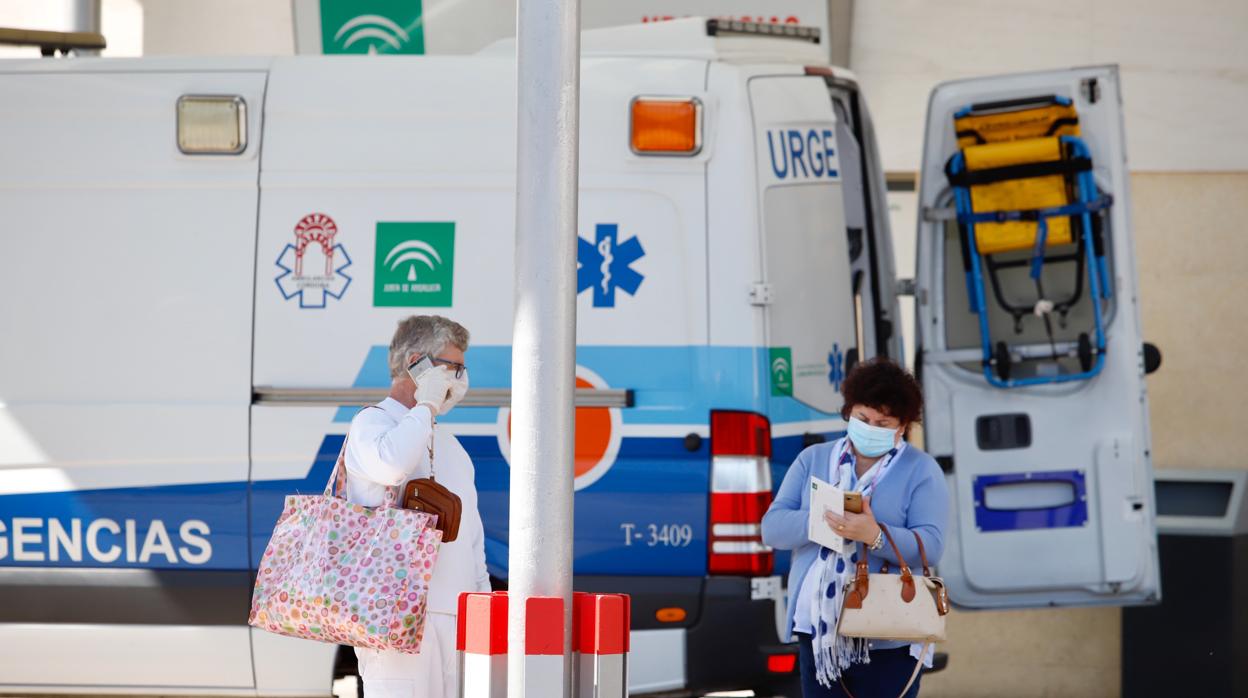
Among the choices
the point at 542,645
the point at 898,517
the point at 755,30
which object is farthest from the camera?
the point at 755,30

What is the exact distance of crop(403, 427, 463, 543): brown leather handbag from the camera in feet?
12.8

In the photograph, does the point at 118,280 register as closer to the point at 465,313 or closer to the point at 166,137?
the point at 166,137

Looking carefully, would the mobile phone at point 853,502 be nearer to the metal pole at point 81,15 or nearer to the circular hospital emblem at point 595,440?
the circular hospital emblem at point 595,440

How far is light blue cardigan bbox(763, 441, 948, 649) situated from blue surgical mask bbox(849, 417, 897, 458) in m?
0.05

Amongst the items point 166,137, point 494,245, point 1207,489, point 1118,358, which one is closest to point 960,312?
point 1118,358

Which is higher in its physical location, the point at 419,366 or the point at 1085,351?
the point at 1085,351

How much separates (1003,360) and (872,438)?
238 cm

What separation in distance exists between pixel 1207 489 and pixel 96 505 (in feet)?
15.8

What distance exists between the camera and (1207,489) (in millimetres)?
7398

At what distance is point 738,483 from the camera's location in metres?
5.19

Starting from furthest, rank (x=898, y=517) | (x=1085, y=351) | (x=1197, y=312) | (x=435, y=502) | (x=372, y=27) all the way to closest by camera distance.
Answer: (x=1197, y=312), (x=372, y=27), (x=1085, y=351), (x=898, y=517), (x=435, y=502)

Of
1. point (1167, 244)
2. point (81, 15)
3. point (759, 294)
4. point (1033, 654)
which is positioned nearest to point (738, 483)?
point (759, 294)

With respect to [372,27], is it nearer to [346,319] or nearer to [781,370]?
[346,319]

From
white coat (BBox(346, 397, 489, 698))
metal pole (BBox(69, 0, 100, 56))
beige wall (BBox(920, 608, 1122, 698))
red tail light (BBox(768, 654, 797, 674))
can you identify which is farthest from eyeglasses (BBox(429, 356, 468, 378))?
metal pole (BBox(69, 0, 100, 56))
